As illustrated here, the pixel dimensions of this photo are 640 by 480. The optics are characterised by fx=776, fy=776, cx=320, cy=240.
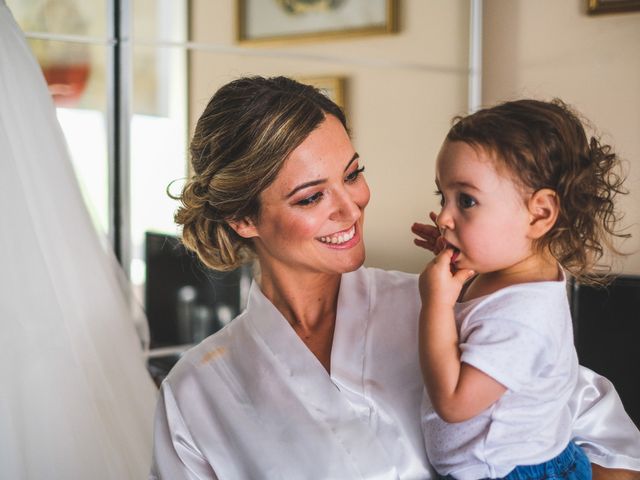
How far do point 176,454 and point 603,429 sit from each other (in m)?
0.75

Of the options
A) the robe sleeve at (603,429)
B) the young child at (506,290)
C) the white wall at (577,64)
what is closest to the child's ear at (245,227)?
the young child at (506,290)

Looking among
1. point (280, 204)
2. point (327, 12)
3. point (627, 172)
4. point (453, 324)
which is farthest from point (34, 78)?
point (627, 172)

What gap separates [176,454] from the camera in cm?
136

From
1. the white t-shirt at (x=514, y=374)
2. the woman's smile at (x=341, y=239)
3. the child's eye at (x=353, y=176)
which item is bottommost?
the white t-shirt at (x=514, y=374)

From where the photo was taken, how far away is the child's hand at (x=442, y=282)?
113cm

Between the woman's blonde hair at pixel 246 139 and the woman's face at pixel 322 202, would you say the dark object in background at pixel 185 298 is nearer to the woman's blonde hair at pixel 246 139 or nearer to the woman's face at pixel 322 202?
the woman's blonde hair at pixel 246 139

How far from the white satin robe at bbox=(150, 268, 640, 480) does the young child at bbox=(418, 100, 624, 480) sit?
0.13m

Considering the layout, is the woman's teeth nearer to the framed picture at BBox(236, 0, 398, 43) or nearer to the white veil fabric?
the white veil fabric

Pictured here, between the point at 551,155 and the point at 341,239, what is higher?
the point at 551,155

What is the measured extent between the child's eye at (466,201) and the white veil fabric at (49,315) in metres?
0.85

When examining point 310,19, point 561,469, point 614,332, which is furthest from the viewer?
point 310,19

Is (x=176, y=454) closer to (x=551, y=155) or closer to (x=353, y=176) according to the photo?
(x=353, y=176)

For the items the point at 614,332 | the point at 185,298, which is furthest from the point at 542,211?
the point at 185,298

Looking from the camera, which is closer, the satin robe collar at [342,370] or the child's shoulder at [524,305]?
the child's shoulder at [524,305]
